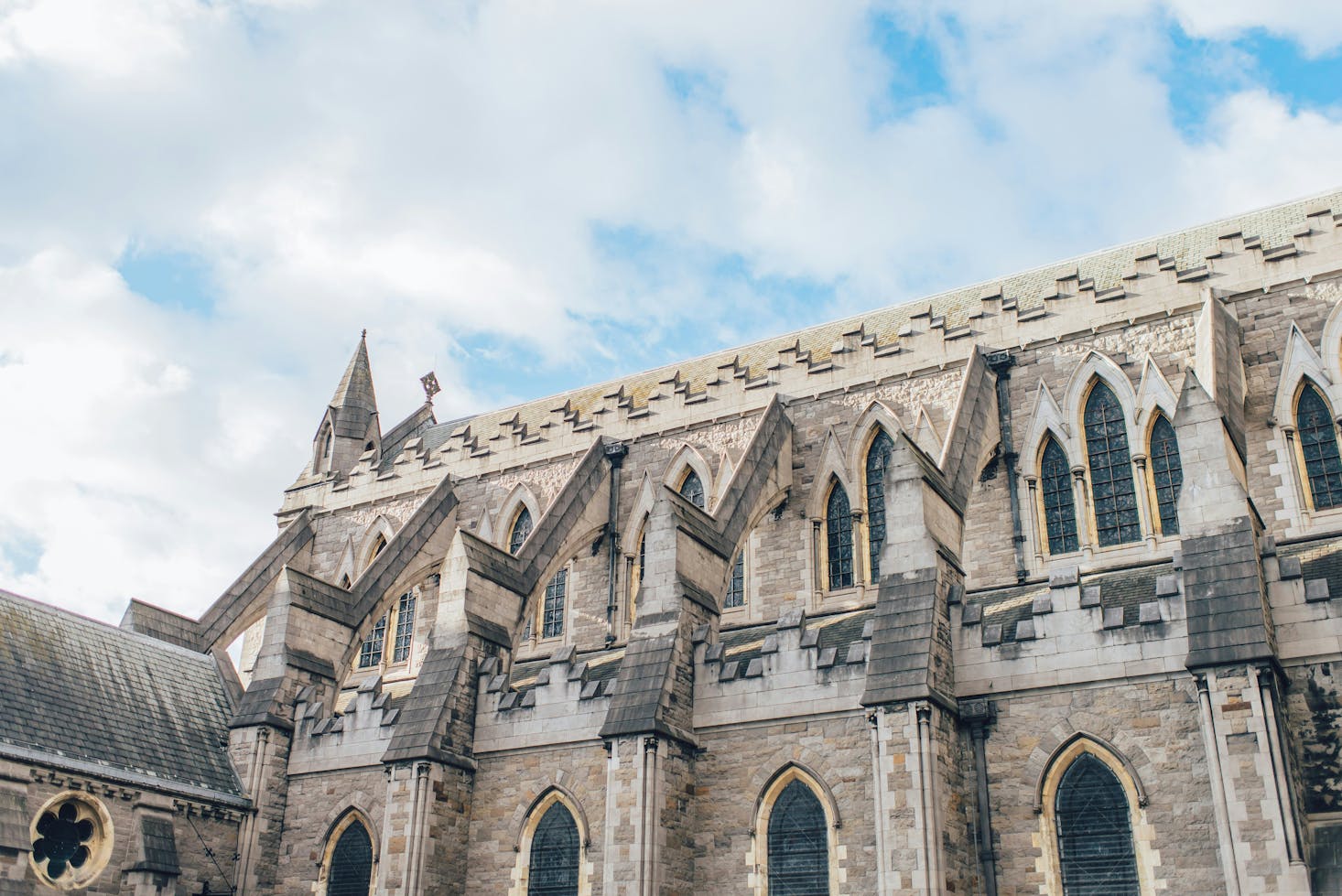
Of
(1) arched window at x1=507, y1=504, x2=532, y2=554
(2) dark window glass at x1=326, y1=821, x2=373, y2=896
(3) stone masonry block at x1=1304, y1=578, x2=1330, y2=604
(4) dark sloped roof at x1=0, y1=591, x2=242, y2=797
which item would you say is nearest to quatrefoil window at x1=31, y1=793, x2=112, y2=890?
(4) dark sloped roof at x1=0, y1=591, x2=242, y2=797

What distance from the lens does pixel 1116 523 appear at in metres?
19.6

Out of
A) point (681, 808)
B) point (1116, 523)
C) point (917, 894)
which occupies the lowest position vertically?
point (917, 894)

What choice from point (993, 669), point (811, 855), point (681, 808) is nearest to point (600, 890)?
point (681, 808)

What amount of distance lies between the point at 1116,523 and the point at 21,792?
1709cm

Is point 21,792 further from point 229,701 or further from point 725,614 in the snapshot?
point 725,614

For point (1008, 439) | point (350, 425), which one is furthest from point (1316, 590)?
point (350, 425)

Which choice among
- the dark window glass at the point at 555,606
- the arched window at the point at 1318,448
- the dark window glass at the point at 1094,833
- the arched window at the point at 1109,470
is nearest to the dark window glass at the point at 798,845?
the dark window glass at the point at 1094,833

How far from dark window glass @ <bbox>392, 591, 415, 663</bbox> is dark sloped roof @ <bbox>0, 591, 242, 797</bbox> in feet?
13.1

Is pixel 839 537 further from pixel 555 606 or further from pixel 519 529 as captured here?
pixel 519 529

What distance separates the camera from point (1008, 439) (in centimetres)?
2089

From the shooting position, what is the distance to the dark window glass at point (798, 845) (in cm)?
1616

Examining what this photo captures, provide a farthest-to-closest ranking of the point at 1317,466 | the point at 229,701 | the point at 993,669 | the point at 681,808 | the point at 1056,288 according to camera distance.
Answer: the point at 229,701 < the point at 1056,288 < the point at 1317,466 < the point at 681,808 < the point at 993,669

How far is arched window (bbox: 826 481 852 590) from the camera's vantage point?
21672mm

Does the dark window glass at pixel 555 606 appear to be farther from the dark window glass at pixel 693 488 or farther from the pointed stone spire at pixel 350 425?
the pointed stone spire at pixel 350 425
